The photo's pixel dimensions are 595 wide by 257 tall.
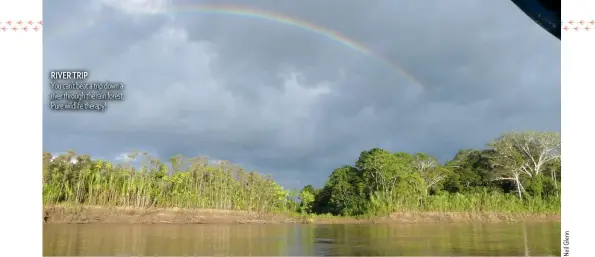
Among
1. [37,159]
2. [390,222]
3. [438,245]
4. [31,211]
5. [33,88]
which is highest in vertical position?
[33,88]

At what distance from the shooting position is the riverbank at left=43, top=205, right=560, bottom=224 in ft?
65.5

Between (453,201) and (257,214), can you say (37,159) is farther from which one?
(453,201)

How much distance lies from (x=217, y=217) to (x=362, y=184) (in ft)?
32.7

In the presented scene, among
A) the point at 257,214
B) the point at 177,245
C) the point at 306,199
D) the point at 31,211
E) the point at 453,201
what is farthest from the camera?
the point at 306,199

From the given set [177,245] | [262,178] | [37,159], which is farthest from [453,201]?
[37,159]

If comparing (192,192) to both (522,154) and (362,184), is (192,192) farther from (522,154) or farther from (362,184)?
(522,154)

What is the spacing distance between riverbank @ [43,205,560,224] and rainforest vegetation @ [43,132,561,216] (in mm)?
604

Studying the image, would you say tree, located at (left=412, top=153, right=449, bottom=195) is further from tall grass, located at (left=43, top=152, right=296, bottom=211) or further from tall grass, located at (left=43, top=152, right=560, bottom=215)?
tall grass, located at (left=43, top=152, right=296, bottom=211)

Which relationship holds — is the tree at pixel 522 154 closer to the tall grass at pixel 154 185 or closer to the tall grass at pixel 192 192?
the tall grass at pixel 192 192

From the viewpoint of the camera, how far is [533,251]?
945 cm

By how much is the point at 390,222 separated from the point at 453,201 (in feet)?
14.8

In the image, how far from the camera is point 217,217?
23156mm

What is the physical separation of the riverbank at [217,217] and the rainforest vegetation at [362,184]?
604mm

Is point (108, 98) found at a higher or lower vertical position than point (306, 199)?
higher
